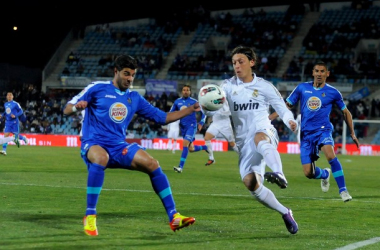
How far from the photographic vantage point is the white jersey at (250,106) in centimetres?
862

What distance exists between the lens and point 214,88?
7.80 m

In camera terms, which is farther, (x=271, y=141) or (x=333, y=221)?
(x=333, y=221)

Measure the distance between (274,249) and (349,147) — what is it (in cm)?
3077

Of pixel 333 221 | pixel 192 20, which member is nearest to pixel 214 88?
pixel 333 221

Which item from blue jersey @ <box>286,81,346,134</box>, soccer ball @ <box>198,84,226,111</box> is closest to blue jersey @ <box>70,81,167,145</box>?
soccer ball @ <box>198,84,226,111</box>

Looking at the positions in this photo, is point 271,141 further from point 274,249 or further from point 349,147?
point 349,147

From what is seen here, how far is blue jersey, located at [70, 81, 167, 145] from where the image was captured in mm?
7707

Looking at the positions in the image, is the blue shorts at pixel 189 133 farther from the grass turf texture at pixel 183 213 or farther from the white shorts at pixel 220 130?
the grass turf texture at pixel 183 213

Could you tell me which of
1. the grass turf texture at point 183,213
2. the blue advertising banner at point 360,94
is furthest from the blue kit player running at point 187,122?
the blue advertising banner at point 360,94

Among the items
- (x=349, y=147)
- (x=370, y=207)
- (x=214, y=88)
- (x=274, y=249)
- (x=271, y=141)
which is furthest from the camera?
(x=349, y=147)

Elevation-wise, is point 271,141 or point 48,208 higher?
point 271,141

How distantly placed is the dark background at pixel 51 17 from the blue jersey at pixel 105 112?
1654 inches

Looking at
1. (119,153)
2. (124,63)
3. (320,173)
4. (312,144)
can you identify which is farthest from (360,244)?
(320,173)

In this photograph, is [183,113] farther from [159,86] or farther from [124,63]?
[159,86]
